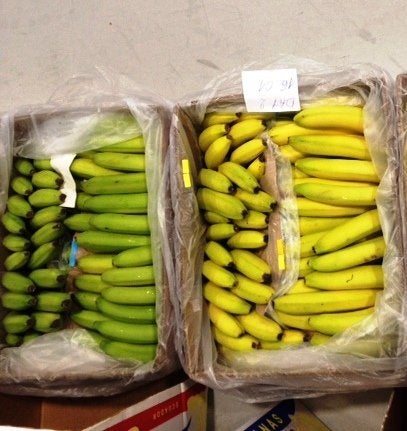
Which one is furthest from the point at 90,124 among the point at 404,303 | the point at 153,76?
the point at 404,303

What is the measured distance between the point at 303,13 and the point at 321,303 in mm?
699

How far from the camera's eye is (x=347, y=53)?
48.1 inches

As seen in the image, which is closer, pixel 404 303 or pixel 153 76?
pixel 404 303

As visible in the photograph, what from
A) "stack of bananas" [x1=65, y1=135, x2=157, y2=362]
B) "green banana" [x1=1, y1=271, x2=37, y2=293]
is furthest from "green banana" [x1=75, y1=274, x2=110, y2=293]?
"green banana" [x1=1, y1=271, x2=37, y2=293]

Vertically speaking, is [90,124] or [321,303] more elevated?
[90,124]

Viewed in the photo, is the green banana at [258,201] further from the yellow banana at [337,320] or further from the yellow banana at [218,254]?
the yellow banana at [337,320]

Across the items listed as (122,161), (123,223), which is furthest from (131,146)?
(123,223)

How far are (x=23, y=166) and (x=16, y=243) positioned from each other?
0.19 m

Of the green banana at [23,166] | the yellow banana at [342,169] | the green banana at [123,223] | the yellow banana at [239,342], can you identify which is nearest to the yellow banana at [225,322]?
the yellow banana at [239,342]

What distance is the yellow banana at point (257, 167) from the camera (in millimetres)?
1119

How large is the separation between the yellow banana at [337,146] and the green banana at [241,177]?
12 cm

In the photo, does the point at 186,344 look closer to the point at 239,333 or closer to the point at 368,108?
the point at 239,333

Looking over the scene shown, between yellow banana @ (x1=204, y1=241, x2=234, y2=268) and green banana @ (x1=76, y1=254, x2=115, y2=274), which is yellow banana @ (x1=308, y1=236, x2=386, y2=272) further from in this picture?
green banana @ (x1=76, y1=254, x2=115, y2=274)

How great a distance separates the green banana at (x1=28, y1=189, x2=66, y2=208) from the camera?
1240 mm
